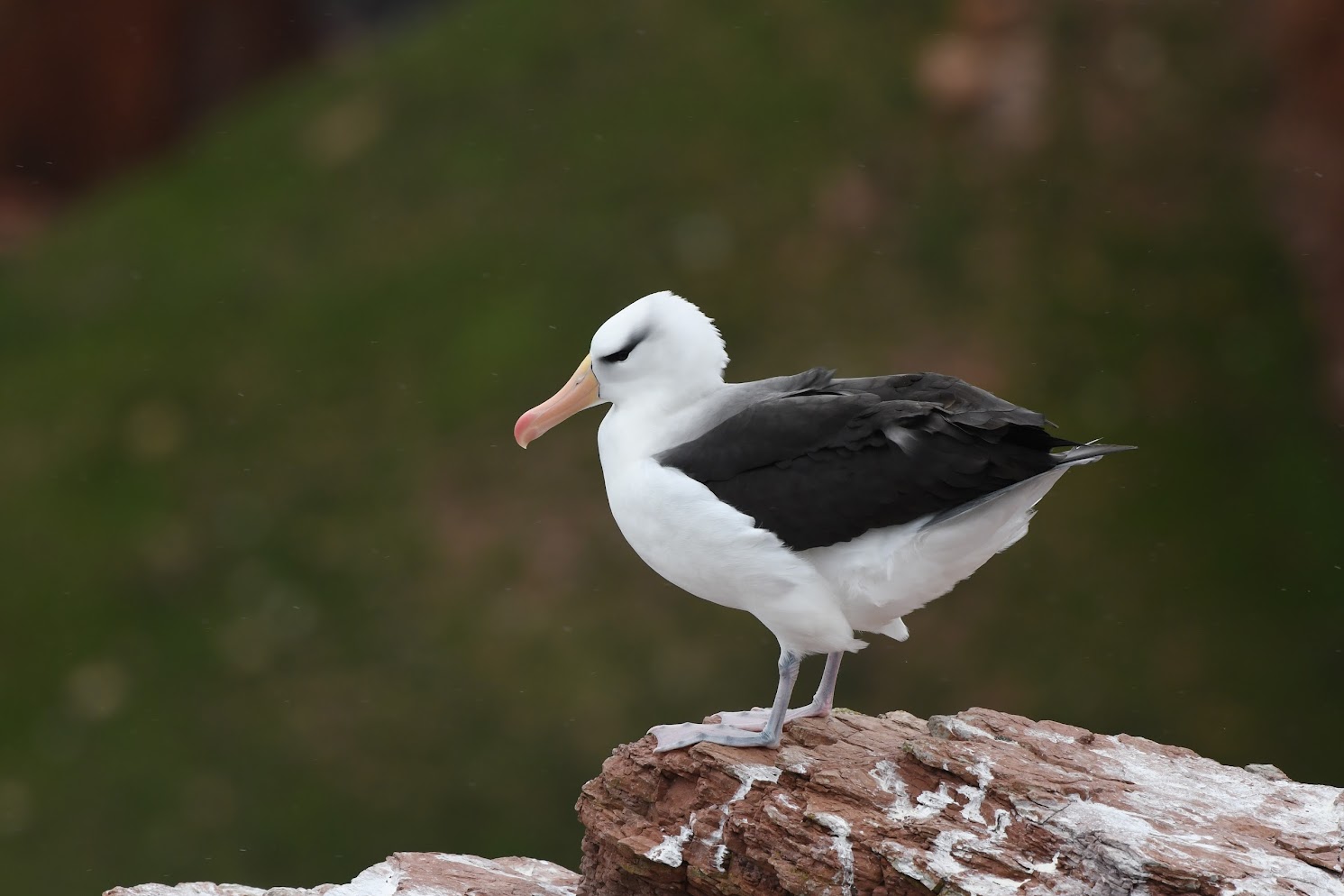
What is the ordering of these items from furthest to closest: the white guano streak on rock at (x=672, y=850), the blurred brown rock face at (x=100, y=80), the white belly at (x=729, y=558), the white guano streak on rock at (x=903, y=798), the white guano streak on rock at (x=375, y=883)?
the blurred brown rock face at (x=100, y=80)
the white guano streak on rock at (x=375, y=883)
the white guano streak on rock at (x=672, y=850)
the white guano streak on rock at (x=903, y=798)
the white belly at (x=729, y=558)

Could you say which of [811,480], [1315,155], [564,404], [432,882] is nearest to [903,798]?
[811,480]

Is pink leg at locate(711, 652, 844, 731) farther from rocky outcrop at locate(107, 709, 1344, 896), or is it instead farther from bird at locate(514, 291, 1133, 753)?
bird at locate(514, 291, 1133, 753)

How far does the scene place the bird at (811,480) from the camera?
696cm

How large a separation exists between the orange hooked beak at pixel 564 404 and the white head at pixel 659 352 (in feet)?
0.37

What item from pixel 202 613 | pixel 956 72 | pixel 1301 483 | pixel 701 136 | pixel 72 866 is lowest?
pixel 72 866

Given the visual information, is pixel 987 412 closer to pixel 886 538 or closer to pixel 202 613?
pixel 886 538

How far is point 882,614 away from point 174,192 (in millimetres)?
17962

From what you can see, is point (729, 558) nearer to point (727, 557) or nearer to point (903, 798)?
point (727, 557)

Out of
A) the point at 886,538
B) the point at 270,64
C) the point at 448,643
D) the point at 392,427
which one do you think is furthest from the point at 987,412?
the point at 270,64

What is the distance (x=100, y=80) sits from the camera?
90.3 feet

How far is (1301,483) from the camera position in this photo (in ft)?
54.5

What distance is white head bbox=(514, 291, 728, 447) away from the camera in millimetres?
7625

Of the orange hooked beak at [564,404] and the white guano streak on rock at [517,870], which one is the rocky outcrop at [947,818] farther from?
the orange hooked beak at [564,404]

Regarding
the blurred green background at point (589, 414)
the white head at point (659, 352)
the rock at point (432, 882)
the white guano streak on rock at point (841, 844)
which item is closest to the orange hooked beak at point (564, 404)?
the white head at point (659, 352)
